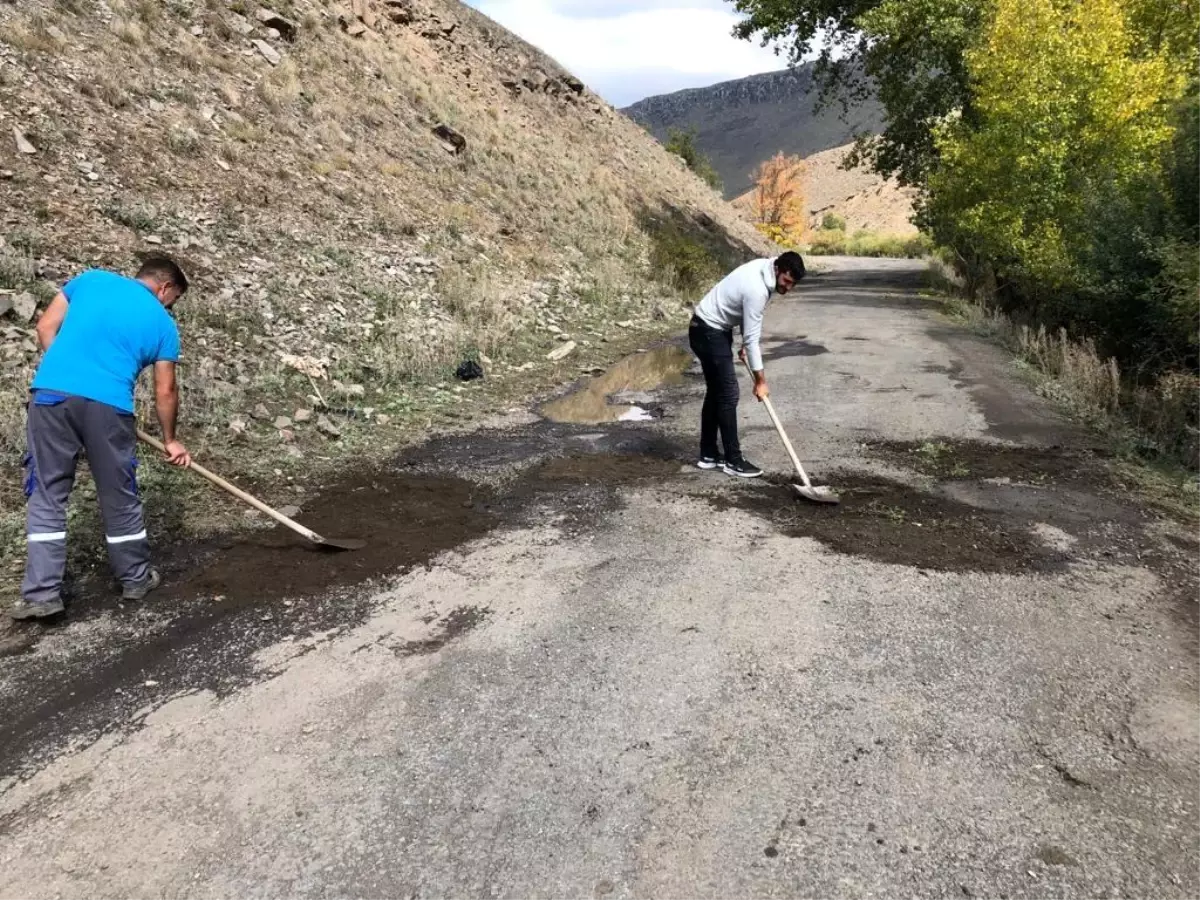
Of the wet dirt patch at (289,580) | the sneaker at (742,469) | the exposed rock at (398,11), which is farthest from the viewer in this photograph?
the exposed rock at (398,11)

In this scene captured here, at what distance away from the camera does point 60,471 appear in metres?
3.73

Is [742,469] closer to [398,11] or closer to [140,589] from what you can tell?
[140,589]

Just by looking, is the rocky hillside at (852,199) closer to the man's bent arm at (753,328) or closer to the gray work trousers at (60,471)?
the man's bent arm at (753,328)

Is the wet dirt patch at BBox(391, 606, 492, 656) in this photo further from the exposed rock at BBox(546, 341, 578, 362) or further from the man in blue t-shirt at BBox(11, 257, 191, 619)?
the exposed rock at BBox(546, 341, 578, 362)

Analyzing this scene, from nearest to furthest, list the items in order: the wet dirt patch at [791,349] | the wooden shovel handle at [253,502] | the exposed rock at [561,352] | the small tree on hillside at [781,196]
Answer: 1. the wooden shovel handle at [253,502]
2. the exposed rock at [561,352]
3. the wet dirt patch at [791,349]
4. the small tree on hillside at [781,196]

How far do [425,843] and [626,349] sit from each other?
388 inches

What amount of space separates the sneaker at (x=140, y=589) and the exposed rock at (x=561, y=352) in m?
6.84

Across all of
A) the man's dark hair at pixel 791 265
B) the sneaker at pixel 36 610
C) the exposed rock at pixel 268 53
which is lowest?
the sneaker at pixel 36 610

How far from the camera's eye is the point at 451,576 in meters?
4.24

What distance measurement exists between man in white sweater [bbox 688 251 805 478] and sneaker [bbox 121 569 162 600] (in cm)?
386

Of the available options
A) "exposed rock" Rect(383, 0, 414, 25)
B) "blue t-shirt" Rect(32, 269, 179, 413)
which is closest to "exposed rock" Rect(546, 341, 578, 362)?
"blue t-shirt" Rect(32, 269, 179, 413)

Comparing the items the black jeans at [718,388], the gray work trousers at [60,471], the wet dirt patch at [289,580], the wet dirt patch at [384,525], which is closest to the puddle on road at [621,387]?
the wet dirt patch at [289,580]

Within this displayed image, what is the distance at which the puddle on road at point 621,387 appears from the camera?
800cm

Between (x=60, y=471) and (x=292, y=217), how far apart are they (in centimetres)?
788
